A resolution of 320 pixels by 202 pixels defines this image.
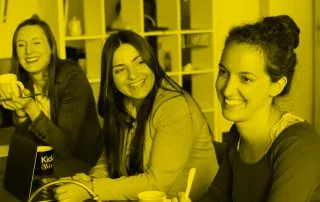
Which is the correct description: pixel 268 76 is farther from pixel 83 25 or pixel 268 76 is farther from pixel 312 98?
pixel 312 98

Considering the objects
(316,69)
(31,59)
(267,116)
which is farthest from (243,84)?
(316,69)

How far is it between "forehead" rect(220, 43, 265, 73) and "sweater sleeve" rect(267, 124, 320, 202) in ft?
0.68

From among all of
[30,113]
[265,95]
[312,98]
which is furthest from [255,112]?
[312,98]

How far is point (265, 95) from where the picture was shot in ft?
4.74

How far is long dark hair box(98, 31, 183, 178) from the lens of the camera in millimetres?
1890

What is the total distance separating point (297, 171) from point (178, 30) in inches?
102

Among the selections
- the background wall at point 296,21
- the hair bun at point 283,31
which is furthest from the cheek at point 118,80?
the background wall at point 296,21

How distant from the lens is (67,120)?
7.41 ft

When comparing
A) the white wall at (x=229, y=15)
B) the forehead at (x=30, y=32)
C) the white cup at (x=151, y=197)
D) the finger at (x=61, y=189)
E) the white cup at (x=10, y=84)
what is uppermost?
the white wall at (x=229, y=15)

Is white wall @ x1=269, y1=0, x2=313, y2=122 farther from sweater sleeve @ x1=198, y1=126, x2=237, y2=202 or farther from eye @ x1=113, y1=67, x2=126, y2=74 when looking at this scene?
sweater sleeve @ x1=198, y1=126, x2=237, y2=202

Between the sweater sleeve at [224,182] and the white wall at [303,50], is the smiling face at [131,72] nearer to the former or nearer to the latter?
the sweater sleeve at [224,182]

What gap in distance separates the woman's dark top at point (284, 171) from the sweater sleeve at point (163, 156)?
0.80 ft

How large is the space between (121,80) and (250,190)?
640 millimetres

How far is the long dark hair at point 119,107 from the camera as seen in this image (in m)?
1.89
